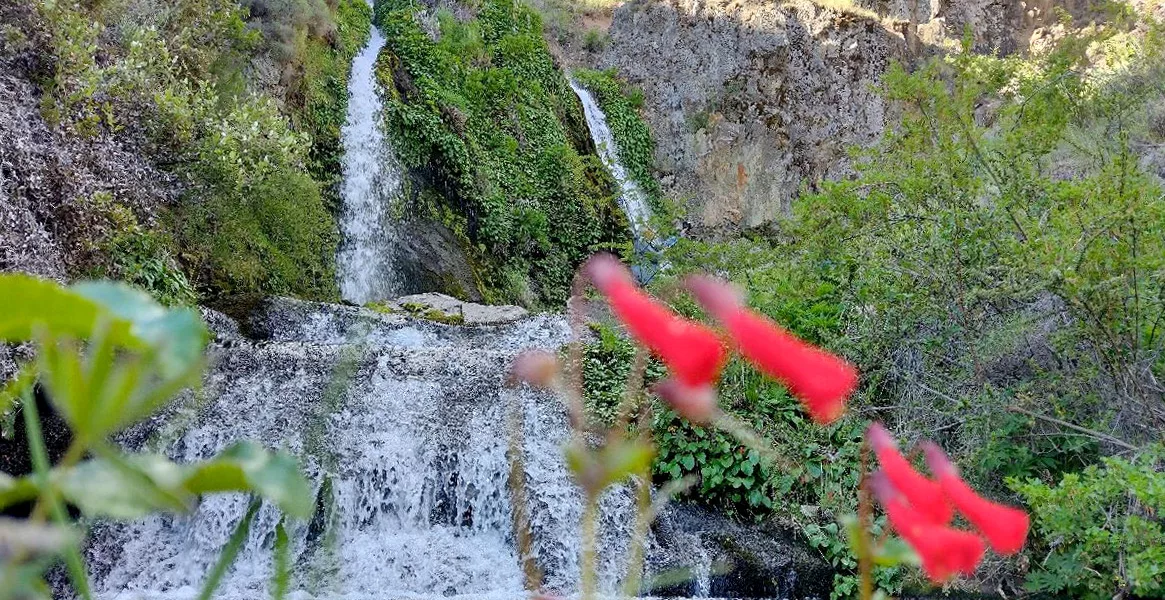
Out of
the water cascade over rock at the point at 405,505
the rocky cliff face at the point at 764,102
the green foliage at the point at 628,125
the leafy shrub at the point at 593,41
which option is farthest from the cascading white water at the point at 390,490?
the leafy shrub at the point at 593,41

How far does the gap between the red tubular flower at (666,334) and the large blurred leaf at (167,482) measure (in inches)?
8.8

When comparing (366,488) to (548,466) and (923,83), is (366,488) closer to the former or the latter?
(548,466)

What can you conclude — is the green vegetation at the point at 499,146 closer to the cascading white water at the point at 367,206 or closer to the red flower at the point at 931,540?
the cascading white water at the point at 367,206

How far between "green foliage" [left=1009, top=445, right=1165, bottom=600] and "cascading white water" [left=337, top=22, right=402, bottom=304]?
28.0 ft

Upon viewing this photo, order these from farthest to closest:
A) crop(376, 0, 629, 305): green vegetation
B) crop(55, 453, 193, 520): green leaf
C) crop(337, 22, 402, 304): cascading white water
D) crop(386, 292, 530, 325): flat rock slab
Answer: crop(376, 0, 629, 305): green vegetation
crop(337, 22, 402, 304): cascading white water
crop(386, 292, 530, 325): flat rock slab
crop(55, 453, 193, 520): green leaf

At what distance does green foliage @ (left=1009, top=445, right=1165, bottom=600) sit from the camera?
318 cm

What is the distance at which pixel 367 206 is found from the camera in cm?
1128

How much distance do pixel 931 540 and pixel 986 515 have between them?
77 mm

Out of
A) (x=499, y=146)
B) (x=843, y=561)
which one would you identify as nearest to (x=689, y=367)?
(x=843, y=561)

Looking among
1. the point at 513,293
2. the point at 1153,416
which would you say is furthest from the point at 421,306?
the point at 1153,416

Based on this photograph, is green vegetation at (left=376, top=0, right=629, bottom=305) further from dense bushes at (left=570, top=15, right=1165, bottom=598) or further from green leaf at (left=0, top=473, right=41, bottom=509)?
green leaf at (left=0, top=473, right=41, bottom=509)

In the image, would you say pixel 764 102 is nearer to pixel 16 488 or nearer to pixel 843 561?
pixel 843 561

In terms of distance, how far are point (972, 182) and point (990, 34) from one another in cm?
1346

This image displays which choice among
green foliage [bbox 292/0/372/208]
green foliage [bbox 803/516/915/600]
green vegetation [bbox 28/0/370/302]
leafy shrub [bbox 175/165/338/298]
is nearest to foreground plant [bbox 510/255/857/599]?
green foliage [bbox 803/516/915/600]
